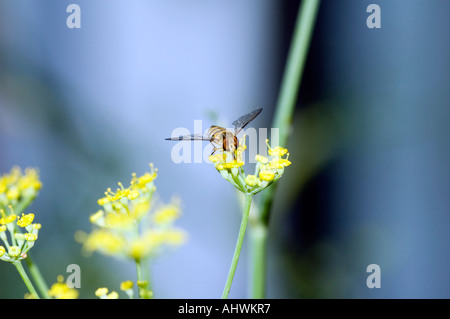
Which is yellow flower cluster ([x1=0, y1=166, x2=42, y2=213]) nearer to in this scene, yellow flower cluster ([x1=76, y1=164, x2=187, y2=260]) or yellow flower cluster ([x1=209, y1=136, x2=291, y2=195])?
yellow flower cluster ([x1=76, y1=164, x2=187, y2=260])

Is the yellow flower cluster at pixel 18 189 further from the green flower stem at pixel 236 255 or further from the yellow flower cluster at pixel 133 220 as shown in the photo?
the green flower stem at pixel 236 255

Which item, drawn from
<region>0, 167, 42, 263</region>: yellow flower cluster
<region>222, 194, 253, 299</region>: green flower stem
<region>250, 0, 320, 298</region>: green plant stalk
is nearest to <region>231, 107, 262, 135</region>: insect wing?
<region>250, 0, 320, 298</region>: green plant stalk

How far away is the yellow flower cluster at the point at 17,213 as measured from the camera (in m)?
0.54

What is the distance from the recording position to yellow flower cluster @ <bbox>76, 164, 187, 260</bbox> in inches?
23.1

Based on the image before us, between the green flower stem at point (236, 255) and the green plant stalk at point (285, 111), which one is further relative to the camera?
the green plant stalk at point (285, 111)

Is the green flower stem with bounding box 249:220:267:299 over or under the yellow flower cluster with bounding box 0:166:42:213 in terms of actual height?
under

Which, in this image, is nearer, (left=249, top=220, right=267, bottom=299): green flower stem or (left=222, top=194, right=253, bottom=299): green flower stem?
(left=222, top=194, right=253, bottom=299): green flower stem

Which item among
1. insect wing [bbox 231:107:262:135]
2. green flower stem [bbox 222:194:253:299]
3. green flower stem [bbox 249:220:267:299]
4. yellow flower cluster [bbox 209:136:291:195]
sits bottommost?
green flower stem [bbox 249:220:267:299]

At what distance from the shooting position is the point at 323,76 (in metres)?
1.38

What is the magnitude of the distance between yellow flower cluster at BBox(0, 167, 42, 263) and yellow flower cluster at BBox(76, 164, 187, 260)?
3.2 inches

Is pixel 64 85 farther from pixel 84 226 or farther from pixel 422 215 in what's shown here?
pixel 422 215

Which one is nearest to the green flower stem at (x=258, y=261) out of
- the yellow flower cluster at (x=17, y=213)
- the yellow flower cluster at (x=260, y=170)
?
the yellow flower cluster at (x=260, y=170)

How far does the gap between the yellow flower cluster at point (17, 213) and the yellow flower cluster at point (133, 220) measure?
3.2 inches

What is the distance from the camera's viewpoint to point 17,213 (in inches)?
26.2
